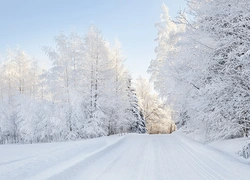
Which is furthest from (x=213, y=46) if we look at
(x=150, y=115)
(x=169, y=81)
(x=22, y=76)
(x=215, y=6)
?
(x=150, y=115)

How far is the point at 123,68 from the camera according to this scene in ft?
93.0

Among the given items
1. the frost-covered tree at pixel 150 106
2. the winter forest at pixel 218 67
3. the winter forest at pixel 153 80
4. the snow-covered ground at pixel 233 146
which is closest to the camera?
the snow-covered ground at pixel 233 146

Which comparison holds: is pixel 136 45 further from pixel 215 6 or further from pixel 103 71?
pixel 215 6

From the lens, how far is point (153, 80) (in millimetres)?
26750

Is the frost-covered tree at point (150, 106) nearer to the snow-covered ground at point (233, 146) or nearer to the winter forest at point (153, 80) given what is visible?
the winter forest at point (153, 80)

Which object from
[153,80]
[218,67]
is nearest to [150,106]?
[153,80]

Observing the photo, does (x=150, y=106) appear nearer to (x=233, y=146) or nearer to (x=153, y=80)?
(x=153, y=80)

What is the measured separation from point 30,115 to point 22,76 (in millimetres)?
14531

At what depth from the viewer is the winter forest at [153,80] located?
9117 mm

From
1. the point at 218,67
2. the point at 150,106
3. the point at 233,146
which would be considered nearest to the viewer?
the point at 233,146

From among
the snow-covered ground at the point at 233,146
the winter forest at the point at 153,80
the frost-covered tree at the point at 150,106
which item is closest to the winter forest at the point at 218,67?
the winter forest at the point at 153,80

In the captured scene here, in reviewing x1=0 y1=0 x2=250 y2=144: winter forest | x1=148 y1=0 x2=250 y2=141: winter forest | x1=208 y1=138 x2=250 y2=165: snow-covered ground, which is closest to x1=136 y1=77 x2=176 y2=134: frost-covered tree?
x1=0 y1=0 x2=250 y2=144: winter forest

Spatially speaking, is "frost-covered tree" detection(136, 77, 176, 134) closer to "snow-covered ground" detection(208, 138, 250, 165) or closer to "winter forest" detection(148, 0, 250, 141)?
"winter forest" detection(148, 0, 250, 141)

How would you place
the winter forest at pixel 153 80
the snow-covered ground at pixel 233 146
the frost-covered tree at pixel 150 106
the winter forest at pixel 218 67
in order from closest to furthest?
the snow-covered ground at pixel 233 146 → the winter forest at pixel 218 67 → the winter forest at pixel 153 80 → the frost-covered tree at pixel 150 106
